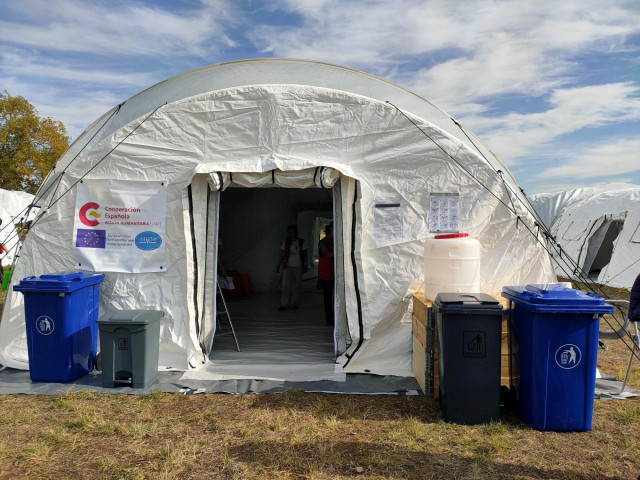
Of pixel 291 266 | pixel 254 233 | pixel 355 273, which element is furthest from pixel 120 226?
pixel 254 233

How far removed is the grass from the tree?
27433mm

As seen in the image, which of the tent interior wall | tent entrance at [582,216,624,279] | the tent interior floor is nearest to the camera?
the tent interior floor

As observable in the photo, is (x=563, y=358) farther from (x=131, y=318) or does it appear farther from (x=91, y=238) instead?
(x=91, y=238)

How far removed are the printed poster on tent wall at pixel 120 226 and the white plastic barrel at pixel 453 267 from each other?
3.34 meters

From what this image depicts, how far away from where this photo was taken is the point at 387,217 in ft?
20.8

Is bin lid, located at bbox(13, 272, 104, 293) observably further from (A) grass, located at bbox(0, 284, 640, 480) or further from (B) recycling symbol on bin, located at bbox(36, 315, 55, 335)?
(A) grass, located at bbox(0, 284, 640, 480)

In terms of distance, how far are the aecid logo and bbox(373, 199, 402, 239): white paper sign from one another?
356cm

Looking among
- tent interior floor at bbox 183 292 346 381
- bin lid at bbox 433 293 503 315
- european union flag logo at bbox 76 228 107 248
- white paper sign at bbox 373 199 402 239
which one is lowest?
tent interior floor at bbox 183 292 346 381

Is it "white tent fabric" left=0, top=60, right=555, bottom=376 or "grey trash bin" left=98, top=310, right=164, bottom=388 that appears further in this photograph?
"white tent fabric" left=0, top=60, right=555, bottom=376

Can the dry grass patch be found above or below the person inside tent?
below

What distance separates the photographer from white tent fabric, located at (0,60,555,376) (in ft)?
20.4

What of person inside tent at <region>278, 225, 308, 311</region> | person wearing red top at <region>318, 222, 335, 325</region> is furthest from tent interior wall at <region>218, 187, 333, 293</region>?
person wearing red top at <region>318, 222, 335, 325</region>

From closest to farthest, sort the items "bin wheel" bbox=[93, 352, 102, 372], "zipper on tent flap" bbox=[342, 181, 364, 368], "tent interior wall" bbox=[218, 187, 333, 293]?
"bin wheel" bbox=[93, 352, 102, 372], "zipper on tent flap" bbox=[342, 181, 364, 368], "tent interior wall" bbox=[218, 187, 333, 293]

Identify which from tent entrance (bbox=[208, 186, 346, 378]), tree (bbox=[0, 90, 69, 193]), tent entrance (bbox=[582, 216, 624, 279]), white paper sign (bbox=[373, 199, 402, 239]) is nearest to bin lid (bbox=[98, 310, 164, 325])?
tent entrance (bbox=[208, 186, 346, 378])
